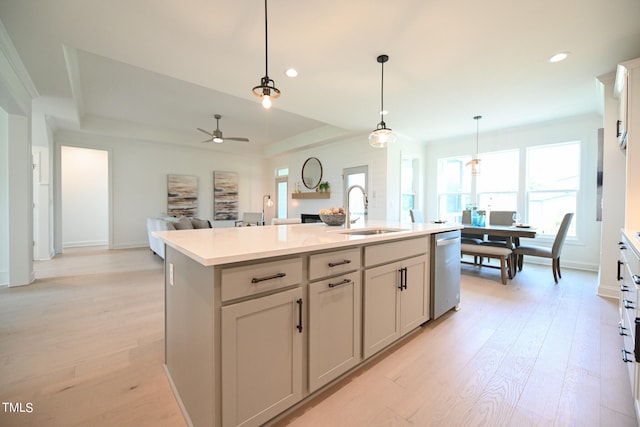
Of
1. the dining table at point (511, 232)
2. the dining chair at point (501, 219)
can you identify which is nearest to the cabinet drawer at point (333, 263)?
the dining table at point (511, 232)

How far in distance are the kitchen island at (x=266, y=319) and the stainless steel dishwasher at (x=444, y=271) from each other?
74cm

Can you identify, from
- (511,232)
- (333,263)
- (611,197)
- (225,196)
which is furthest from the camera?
(225,196)

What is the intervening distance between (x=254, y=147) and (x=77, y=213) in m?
4.94

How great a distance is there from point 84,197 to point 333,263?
8.43 meters

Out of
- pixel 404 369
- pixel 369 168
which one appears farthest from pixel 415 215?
pixel 404 369

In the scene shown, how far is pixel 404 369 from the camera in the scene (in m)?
1.80

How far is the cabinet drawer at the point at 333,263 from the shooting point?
144 cm

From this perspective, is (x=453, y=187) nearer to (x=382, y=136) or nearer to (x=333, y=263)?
(x=382, y=136)

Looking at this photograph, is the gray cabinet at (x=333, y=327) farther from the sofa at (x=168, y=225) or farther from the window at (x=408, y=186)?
the window at (x=408, y=186)

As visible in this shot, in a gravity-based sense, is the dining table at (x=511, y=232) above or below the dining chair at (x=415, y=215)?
below

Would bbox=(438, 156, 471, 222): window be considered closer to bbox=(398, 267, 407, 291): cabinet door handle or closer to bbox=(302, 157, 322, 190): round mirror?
bbox=(302, 157, 322, 190): round mirror

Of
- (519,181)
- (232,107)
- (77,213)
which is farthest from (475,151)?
(77,213)

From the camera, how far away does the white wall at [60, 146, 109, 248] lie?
6.80 m

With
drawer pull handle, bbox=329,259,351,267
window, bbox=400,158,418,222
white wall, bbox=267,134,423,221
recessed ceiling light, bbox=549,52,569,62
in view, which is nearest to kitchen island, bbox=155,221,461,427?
drawer pull handle, bbox=329,259,351,267
